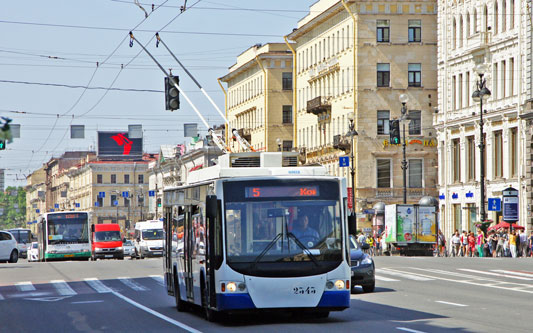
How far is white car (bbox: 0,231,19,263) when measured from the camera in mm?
61781

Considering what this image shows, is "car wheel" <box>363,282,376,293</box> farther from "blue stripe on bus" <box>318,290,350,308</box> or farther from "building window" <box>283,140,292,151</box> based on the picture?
"building window" <box>283,140,292,151</box>

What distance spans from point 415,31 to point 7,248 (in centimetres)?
3508

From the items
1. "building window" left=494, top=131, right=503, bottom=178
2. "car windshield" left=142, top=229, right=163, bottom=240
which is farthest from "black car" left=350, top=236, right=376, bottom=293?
"car windshield" left=142, top=229, right=163, bottom=240

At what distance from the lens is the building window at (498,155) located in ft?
215

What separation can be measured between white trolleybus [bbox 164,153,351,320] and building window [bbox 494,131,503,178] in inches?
1882

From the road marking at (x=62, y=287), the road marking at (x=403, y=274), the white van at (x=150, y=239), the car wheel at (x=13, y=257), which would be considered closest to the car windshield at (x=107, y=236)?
the white van at (x=150, y=239)

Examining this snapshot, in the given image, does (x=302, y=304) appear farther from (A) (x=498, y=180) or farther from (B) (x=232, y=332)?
(A) (x=498, y=180)

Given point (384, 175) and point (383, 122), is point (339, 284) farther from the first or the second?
point (383, 122)

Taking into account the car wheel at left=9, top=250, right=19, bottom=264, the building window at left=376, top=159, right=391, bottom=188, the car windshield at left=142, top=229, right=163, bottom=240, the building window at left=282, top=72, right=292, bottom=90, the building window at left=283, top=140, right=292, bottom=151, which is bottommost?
the car wheel at left=9, top=250, right=19, bottom=264

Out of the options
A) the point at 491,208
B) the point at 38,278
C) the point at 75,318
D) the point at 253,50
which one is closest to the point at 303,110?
the point at 253,50

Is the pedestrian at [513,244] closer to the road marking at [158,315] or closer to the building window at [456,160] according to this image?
the building window at [456,160]

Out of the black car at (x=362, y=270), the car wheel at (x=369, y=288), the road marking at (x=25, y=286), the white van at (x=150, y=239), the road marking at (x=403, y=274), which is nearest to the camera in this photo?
the black car at (x=362, y=270)

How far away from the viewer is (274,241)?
1830 centimetres

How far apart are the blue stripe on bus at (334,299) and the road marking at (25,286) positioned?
1566cm
